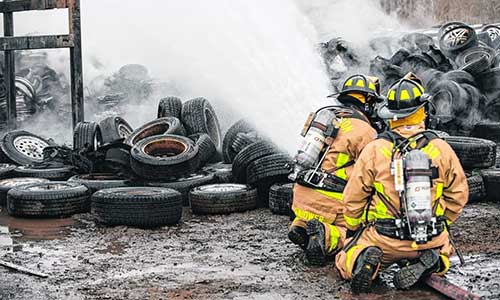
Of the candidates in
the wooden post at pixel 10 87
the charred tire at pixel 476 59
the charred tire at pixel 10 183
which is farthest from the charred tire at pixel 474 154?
the wooden post at pixel 10 87

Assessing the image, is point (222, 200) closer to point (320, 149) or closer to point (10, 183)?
point (320, 149)

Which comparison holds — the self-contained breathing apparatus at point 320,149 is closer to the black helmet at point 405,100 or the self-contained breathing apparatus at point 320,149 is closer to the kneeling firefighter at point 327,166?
the kneeling firefighter at point 327,166

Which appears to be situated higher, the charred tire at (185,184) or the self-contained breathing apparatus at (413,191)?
the self-contained breathing apparatus at (413,191)

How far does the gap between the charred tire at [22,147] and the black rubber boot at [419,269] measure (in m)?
7.96

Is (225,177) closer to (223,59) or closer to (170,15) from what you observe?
(223,59)

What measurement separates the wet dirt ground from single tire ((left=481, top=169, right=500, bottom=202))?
1.35ft

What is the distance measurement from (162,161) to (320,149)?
3679 millimetres

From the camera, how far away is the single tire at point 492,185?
9.38 meters

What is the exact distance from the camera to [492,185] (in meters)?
9.41

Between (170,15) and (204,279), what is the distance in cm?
1549

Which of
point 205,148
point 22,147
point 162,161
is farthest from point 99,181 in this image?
point 22,147

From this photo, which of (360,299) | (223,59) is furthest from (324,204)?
(223,59)

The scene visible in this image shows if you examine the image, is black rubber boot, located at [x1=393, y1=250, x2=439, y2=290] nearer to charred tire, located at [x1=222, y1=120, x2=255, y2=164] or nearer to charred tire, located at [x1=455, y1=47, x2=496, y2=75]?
charred tire, located at [x1=222, y1=120, x2=255, y2=164]

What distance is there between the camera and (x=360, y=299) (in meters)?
5.45
